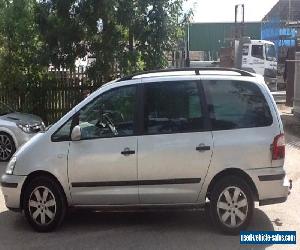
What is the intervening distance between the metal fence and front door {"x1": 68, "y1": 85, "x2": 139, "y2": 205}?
8.32m

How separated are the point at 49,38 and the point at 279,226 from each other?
8.68m

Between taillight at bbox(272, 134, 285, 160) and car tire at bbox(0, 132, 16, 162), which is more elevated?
taillight at bbox(272, 134, 285, 160)

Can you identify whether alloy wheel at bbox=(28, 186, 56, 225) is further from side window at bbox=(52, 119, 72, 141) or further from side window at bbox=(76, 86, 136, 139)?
side window at bbox=(76, 86, 136, 139)

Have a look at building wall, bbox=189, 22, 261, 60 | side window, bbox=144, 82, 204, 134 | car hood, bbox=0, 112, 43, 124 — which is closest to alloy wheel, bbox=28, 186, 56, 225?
side window, bbox=144, 82, 204, 134

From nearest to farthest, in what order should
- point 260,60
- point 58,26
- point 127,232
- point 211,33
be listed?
point 127,232
point 58,26
point 260,60
point 211,33

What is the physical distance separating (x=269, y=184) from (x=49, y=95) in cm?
976

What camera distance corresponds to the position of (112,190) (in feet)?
19.9

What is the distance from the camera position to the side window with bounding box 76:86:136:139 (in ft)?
20.2

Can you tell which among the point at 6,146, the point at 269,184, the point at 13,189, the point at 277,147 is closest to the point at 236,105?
the point at 277,147

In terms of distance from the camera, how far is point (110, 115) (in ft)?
20.4

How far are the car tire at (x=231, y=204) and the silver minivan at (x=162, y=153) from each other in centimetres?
1

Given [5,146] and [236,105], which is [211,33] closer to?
[5,146]

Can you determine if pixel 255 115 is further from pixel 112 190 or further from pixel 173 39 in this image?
pixel 173 39

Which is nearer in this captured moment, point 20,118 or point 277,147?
point 277,147
